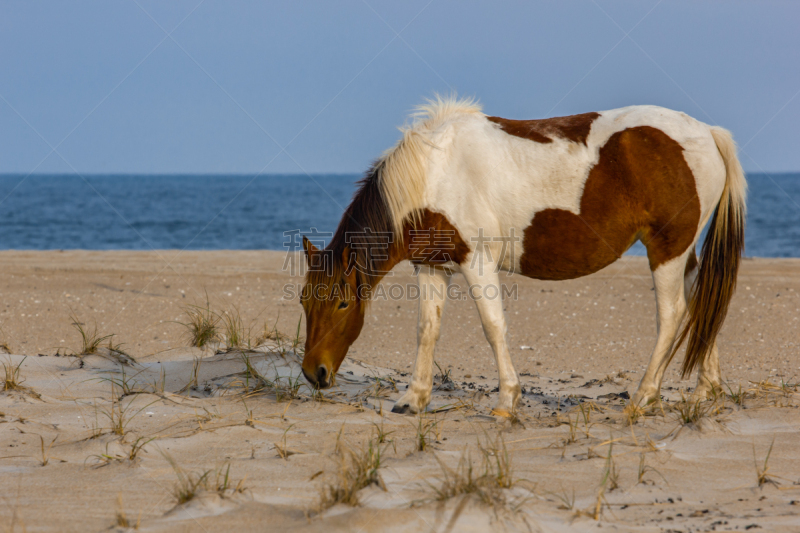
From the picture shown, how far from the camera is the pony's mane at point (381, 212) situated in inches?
163

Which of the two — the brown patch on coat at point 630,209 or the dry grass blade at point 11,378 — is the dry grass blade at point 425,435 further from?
the dry grass blade at point 11,378

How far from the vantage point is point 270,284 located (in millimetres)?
10180

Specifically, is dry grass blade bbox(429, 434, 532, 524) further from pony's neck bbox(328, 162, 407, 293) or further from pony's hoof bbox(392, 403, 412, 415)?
pony's neck bbox(328, 162, 407, 293)

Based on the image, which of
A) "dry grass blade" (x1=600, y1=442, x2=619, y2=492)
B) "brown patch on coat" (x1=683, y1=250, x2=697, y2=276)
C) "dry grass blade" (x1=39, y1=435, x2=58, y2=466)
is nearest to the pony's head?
"dry grass blade" (x1=39, y1=435, x2=58, y2=466)

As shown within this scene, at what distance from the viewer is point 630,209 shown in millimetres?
4082

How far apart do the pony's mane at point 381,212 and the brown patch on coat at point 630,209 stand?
850 mm

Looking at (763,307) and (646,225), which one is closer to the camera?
(646,225)

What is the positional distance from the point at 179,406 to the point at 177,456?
948 millimetres

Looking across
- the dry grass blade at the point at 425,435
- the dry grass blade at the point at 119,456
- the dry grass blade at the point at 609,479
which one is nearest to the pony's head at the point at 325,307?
the dry grass blade at the point at 425,435

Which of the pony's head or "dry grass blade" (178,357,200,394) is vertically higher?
the pony's head

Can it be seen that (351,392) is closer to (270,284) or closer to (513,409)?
(513,409)

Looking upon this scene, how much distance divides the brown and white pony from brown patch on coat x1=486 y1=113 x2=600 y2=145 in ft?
0.04

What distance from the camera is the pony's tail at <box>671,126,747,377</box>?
4.19m

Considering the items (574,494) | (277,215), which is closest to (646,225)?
(574,494)
